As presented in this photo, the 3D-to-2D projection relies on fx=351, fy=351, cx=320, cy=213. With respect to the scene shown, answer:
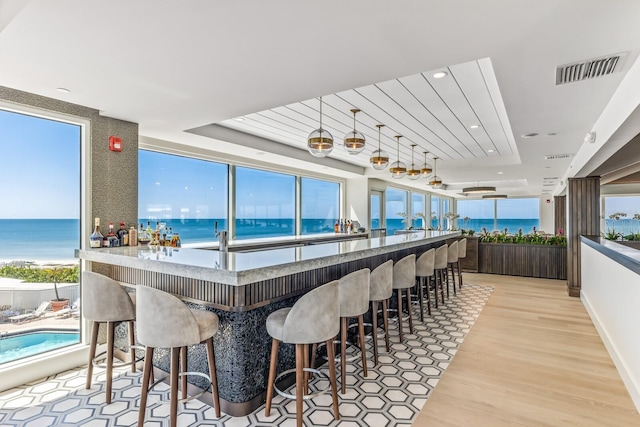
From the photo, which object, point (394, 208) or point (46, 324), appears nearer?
point (46, 324)

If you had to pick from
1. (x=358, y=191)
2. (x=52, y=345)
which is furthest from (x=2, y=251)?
(x=358, y=191)

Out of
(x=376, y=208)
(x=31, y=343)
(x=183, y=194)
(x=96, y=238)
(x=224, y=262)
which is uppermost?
(x=183, y=194)

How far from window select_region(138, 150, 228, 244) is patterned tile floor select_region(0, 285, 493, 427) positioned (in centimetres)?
244

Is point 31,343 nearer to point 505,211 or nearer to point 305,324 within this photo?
point 305,324

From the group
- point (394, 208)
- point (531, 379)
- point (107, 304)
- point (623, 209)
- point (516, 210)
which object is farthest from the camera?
point (516, 210)

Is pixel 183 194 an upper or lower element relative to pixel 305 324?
upper

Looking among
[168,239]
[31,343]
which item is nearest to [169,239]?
[168,239]

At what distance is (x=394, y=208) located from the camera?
37.9ft

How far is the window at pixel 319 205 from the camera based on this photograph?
26.8 feet

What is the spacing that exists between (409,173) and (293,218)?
3.15 meters

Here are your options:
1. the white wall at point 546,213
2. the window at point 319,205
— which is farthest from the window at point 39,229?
the white wall at point 546,213

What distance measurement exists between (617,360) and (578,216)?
134 inches

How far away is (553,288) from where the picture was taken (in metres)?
6.53

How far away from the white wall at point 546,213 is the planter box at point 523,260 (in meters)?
9.97
